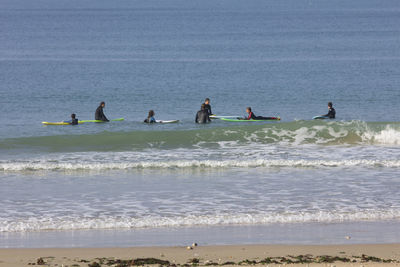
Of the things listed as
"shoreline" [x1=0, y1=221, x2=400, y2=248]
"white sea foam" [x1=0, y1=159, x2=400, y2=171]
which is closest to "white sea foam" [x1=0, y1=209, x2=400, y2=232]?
"shoreline" [x1=0, y1=221, x2=400, y2=248]

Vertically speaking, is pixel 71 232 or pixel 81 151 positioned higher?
pixel 81 151

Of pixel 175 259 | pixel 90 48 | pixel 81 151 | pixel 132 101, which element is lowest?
Result: pixel 175 259

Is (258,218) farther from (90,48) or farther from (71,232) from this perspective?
(90,48)

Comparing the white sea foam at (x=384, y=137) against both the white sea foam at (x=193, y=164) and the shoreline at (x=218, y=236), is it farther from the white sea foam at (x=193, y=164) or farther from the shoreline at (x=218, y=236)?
the shoreline at (x=218, y=236)

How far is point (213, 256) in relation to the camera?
11.8m

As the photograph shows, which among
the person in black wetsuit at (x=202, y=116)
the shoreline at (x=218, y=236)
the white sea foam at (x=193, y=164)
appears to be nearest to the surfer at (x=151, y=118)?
the person in black wetsuit at (x=202, y=116)

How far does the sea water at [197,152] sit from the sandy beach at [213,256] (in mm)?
645

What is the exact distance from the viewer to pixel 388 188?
732 inches

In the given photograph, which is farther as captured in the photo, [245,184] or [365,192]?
[245,184]

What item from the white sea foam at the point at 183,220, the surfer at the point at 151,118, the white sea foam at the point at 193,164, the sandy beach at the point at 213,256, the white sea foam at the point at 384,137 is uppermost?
the surfer at the point at 151,118

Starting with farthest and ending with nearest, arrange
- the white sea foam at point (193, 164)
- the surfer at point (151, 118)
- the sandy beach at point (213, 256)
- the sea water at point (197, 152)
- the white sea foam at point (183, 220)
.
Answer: the surfer at point (151, 118)
the white sea foam at point (193, 164)
the sea water at point (197, 152)
the white sea foam at point (183, 220)
the sandy beach at point (213, 256)

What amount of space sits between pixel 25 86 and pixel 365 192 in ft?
136

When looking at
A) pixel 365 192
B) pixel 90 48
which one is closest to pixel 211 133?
pixel 365 192

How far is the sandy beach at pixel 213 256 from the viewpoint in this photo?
37.2ft
